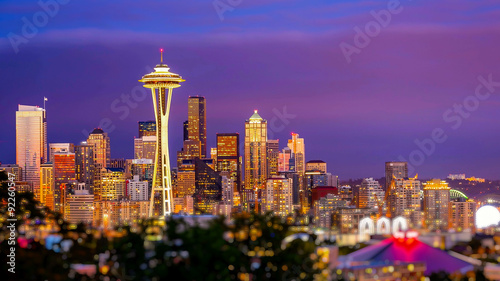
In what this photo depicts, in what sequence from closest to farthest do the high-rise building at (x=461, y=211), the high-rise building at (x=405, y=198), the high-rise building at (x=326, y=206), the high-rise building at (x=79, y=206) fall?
the high-rise building at (x=326, y=206) → the high-rise building at (x=461, y=211) → the high-rise building at (x=405, y=198) → the high-rise building at (x=79, y=206)

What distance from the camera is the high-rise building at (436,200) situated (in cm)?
18025

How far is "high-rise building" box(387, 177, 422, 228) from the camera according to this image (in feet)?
589

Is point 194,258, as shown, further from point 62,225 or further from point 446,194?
point 446,194

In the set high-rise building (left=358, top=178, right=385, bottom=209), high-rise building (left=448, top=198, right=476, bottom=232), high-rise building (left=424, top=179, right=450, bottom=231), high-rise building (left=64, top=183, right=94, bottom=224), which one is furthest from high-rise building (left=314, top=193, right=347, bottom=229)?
high-rise building (left=64, top=183, right=94, bottom=224)

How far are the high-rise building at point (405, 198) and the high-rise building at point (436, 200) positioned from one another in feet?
6.20

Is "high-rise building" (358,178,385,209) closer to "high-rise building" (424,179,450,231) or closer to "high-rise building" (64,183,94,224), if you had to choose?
"high-rise building" (424,179,450,231)

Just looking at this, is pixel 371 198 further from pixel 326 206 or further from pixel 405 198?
pixel 326 206

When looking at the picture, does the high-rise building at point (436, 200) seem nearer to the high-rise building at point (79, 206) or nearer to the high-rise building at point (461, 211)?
the high-rise building at point (461, 211)

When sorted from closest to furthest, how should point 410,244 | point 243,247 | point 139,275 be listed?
point 139,275 < point 243,247 < point 410,244

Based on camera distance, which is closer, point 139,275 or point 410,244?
point 139,275

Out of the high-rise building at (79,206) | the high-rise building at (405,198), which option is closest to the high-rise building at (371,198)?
the high-rise building at (405,198)

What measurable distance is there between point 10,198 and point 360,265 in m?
13.3

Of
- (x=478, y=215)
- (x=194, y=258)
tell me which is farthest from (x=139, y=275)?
(x=478, y=215)

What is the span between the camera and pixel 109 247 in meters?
32.8
